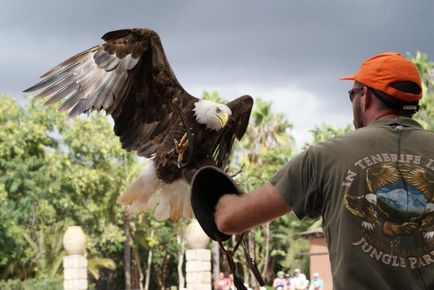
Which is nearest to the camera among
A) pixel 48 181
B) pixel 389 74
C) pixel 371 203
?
pixel 371 203

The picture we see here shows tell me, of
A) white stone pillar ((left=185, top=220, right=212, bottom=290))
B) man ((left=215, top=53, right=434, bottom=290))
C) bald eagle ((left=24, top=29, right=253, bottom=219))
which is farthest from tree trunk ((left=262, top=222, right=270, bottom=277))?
man ((left=215, top=53, right=434, bottom=290))

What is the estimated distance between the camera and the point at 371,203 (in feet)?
6.07

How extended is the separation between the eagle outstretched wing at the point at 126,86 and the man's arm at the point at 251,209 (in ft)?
13.3

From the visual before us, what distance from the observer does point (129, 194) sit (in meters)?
6.78

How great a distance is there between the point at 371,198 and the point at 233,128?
4.89m

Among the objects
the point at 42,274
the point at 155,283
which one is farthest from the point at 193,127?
the point at 155,283

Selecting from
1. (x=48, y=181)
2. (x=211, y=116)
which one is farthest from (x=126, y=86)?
(x=48, y=181)

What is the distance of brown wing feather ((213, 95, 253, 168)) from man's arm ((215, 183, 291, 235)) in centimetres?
421

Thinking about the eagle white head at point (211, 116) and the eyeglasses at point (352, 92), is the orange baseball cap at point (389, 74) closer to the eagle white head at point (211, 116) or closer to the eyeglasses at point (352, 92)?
the eyeglasses at point (352, 92)

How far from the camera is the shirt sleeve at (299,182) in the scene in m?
1.88

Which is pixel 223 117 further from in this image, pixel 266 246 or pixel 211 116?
pixel 266 246

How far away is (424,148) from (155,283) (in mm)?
37069

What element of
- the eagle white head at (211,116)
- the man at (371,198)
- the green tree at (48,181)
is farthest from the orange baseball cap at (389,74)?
the green tree at (48,181)

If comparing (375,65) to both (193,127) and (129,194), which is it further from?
(129,194)
